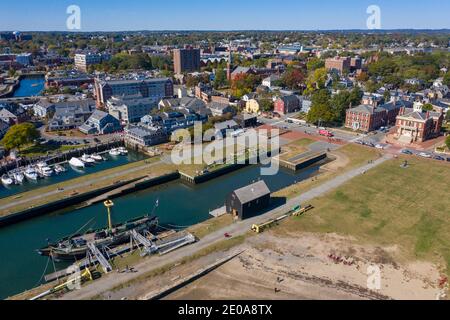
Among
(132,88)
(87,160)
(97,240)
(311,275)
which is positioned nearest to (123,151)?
(87,160)

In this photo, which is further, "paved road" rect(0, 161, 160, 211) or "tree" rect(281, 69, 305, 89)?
"tree" rect(281, 69, 305, 89)

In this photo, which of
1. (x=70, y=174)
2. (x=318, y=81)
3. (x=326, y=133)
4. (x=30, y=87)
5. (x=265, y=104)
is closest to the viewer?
(x=70, y=174)

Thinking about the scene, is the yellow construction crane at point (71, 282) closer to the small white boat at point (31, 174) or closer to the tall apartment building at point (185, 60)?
the small white boat at point (31, 174)

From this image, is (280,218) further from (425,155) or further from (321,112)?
(321,112)

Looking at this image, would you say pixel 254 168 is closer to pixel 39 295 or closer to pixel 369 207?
pixel 369 207

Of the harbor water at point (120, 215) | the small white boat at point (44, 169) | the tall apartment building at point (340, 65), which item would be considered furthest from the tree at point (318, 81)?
the small white boat at point (44, 169)

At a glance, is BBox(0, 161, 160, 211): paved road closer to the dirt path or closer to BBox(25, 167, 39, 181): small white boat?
BBox(25, 167, 39, 181): small white boat

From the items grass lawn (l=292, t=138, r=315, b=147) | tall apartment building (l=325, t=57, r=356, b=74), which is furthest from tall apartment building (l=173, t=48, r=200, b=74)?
grass lawn (l=292, t=138, r=315, b=147)
